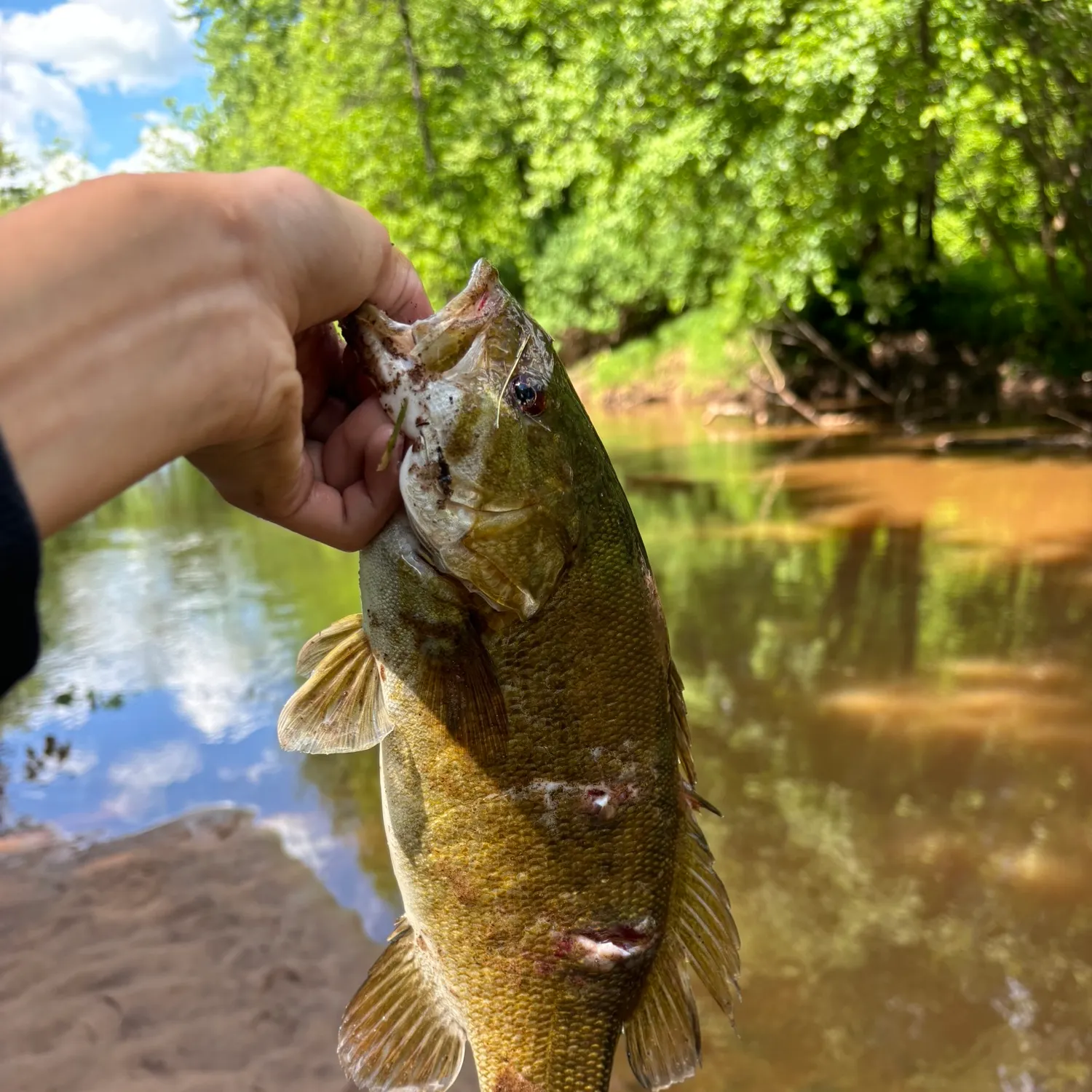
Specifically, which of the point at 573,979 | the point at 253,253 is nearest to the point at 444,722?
the point at 573,979

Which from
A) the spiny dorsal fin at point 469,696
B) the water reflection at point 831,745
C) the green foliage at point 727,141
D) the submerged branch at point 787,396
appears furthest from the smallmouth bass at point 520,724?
the submerged branch at point 787,396

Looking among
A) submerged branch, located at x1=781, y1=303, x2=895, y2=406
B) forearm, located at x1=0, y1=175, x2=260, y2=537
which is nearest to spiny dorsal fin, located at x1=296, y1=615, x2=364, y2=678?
forearm, located at x1=0, y1=175, x2=260, y2=537

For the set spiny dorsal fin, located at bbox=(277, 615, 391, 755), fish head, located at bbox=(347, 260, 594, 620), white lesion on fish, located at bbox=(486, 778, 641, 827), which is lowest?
white lesion on fish, located at bbox=(486, 778, 641, 827)

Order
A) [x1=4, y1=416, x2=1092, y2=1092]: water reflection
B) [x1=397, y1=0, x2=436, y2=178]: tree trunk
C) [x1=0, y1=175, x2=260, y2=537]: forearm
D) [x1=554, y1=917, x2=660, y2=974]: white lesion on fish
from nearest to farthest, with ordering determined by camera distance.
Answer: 1. [x1=0, y1=175, x2=260, y2=537]: forearm
2. [x1=554, y1=917, x2=660, y2=974]: white lesion on fish
3. [x1=4, y1=416, x2=1092, y2=1092]: water reflection
4. [x1=397, y1=0, x2=436, y2=178]: tree trunk

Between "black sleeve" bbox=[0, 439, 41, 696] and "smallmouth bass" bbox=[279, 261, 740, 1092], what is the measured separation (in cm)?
79

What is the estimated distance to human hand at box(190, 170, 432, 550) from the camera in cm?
127

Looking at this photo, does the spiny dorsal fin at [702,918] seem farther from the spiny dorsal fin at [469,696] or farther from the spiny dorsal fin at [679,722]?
the spiny dorsal fin at [469,696]

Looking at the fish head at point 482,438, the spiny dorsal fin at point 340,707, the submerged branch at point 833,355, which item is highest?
the fish head at point 482,438

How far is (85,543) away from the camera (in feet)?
44.8

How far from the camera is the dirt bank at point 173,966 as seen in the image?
3154 millimetres

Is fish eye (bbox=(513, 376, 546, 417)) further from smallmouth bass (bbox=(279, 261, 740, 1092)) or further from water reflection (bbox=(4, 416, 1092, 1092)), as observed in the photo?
water reflection (bbox=(4, 416, 1092, 1092))

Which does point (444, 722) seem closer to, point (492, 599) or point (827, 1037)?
point (492, 599)

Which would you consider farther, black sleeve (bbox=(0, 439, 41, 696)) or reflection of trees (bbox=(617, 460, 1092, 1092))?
reflection of trees (bbox=(617, 460, 1092, 1092))

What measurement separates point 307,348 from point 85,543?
13716 millimetres
